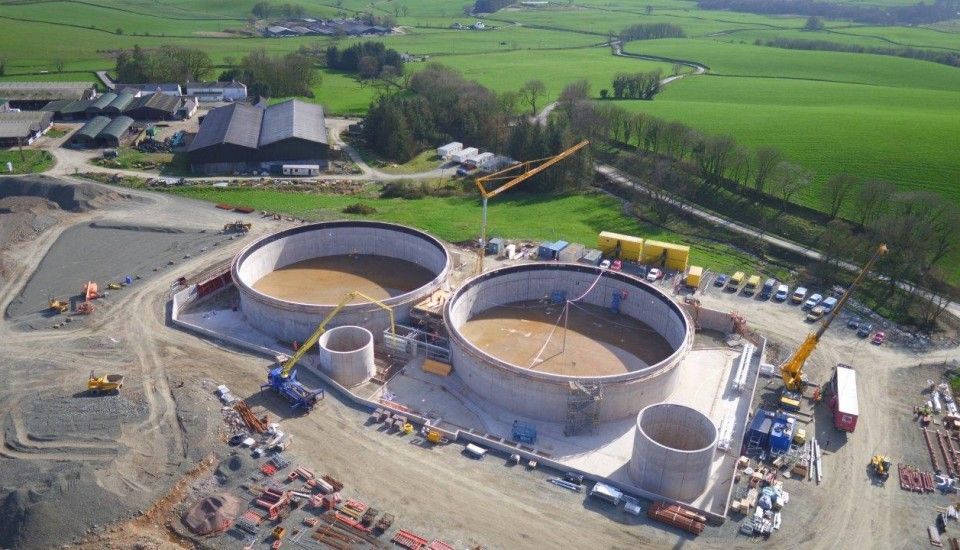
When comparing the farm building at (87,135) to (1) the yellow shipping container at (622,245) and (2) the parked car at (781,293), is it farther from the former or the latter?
(2) the parked car at (781,293)

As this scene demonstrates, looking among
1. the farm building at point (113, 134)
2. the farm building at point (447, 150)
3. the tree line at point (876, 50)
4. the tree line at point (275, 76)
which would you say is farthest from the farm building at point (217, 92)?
the tree line at point (876, 50)

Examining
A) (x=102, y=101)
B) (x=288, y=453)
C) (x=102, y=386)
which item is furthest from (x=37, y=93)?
(x=288, y=453)

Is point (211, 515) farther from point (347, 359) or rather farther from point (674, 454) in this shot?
point (674, 454)

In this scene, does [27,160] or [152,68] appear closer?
[27,160]

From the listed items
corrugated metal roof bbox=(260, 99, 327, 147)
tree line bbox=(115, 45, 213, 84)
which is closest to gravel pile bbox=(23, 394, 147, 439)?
corrugated metal roof bbox=(260, 99, 327, 147)

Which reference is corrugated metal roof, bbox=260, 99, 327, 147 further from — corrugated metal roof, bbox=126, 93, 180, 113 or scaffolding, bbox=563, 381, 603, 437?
scaffolding, bbox=563, 381, 603, 437

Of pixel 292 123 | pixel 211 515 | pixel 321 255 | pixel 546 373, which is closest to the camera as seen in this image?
pixel 211 515

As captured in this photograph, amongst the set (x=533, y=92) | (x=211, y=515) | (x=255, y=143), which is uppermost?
(x=533, y=92)
